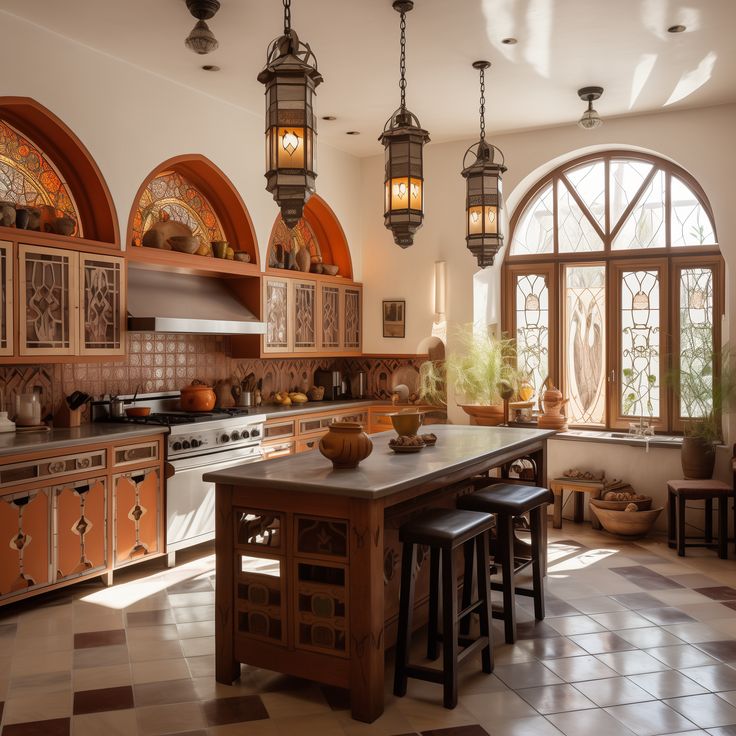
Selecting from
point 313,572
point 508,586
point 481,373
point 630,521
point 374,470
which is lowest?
point 630,521

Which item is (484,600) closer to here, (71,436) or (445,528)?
(445,528)

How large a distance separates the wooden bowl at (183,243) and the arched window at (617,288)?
3.18 metres

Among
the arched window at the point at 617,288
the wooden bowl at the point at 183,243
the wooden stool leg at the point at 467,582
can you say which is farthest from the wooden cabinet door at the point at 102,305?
the arched window at the point at 617,288

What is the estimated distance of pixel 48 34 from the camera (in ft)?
15.7

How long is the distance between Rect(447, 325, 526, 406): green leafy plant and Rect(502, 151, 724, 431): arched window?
0.28 meters

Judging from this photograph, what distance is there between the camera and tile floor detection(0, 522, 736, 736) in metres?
3.14

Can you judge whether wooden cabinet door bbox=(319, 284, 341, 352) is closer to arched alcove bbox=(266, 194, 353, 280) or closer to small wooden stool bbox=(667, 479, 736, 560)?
arched alcove bbox=(266, 194, 353, 280)

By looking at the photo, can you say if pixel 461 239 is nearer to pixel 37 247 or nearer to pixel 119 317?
pixel 119 317

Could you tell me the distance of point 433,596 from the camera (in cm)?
345

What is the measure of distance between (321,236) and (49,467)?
4.21 m

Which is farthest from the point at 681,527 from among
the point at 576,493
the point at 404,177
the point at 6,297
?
the point at 6,297

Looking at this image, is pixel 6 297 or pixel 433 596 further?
pixel 6 297

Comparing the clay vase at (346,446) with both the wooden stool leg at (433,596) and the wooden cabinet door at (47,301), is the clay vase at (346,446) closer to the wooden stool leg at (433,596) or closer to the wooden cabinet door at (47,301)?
the wooden stool leg at (433,596)

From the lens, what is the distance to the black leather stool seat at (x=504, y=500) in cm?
397
